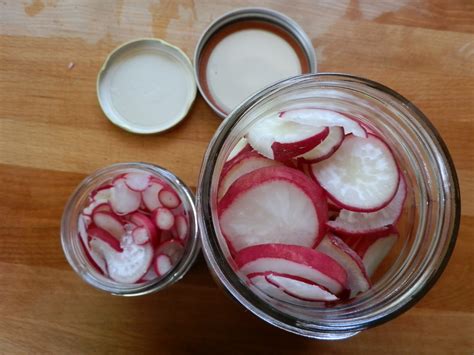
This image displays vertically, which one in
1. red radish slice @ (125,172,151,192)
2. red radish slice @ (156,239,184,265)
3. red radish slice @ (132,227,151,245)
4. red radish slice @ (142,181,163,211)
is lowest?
red radish slice @ (156,239,184,265)

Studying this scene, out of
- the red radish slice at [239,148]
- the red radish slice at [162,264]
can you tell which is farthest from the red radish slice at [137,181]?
the red radish slice at [239,148]

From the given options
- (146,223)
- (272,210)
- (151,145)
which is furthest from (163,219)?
(272,210)

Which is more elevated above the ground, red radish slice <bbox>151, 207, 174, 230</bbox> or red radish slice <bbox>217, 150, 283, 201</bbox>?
red radish slice <bbox>217, 150, 283, 201</bbox>

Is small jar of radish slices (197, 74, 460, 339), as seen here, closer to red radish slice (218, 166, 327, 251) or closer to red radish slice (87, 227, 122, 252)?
red radish slice (218, 166, 327, 251)

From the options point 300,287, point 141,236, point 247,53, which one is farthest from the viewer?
point 247,53

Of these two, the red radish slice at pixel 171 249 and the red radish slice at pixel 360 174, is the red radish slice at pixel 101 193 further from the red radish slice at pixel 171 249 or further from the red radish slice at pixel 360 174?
the red radish slice at pixel 360 174

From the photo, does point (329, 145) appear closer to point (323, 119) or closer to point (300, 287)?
point (323, 119)

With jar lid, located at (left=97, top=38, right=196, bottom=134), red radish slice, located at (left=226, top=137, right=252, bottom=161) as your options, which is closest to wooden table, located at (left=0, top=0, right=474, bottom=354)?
jar lid, located at (left=97, top=38, right=196, bottom=134)
